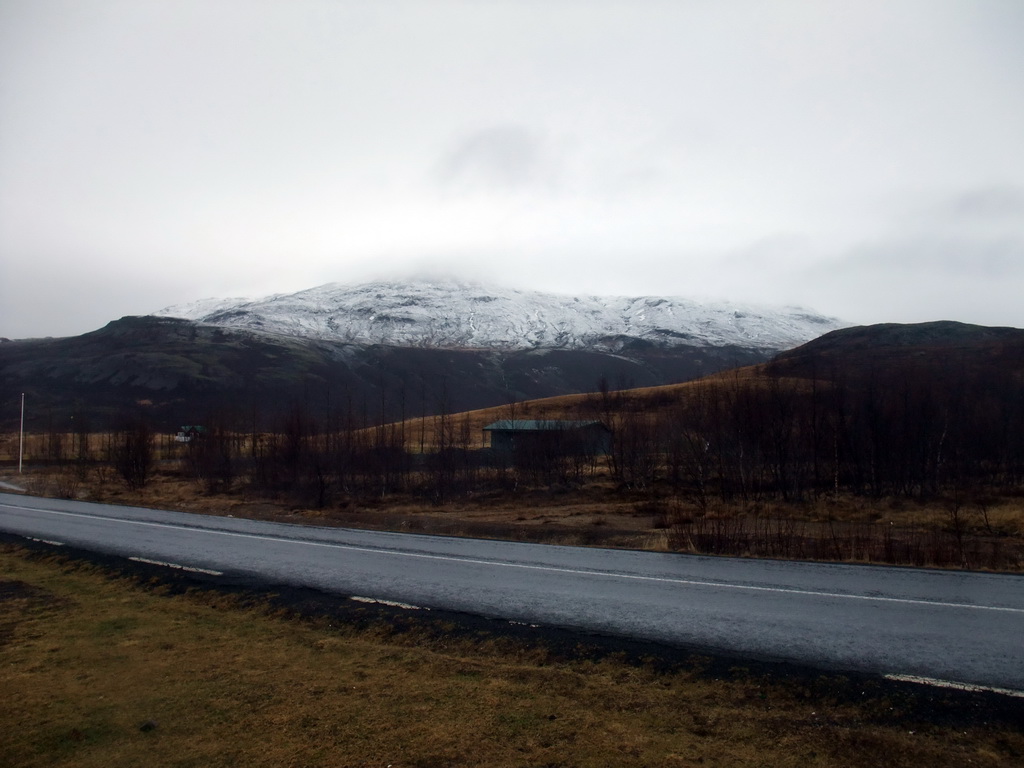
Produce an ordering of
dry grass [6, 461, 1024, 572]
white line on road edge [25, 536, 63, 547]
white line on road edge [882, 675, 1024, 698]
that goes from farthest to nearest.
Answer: white line on road edge [25, 536, 63, 547], dry grass [6, 461, 1024, 572], white line on road edge [882, 675, 1024, 698]

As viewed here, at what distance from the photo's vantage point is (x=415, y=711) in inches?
276

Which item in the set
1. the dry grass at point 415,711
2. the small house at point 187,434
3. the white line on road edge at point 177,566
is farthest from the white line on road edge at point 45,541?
the small house at point 187,434

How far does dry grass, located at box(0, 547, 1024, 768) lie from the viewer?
610 cm

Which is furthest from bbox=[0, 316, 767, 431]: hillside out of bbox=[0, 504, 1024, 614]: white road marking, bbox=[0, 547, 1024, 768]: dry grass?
bbox=[0, 547, 1024, 768]: dry grass

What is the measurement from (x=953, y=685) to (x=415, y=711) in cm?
552

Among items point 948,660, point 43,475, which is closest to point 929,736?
point 948,660

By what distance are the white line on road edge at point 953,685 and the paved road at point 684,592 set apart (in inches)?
4.8

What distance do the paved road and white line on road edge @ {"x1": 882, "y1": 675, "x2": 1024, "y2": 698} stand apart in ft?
0.40

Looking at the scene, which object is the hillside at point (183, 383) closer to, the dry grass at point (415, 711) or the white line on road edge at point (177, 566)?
the white line on road edge at point (177, 566)

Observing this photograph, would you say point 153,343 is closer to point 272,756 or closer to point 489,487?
point 489,487

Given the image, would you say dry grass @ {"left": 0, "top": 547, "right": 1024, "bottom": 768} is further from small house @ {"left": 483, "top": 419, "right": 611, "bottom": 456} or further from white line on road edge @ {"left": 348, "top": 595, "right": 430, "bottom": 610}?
small house @ {"left": 483, "top": 419, "right": 611, "bottom": 456}

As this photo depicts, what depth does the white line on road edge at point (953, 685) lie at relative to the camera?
7.12m

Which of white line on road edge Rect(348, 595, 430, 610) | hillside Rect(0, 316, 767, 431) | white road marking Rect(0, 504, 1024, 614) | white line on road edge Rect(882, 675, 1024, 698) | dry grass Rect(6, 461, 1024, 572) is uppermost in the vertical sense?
hillside Rect(0, 316, 767, 431)

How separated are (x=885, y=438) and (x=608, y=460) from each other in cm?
1805
